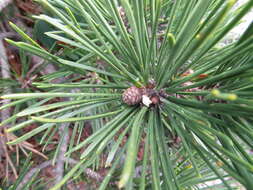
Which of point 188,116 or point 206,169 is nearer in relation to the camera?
point 188,116

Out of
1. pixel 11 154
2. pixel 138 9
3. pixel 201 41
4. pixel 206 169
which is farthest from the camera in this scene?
pixel 11 154

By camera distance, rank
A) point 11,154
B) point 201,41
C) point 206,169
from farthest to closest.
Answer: point 11,154, point 206,169, point 201,41

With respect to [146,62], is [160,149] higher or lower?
lower

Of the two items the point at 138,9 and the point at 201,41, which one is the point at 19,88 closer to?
the point at 138,9

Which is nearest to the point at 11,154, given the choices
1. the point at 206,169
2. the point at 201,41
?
the point at 206,169

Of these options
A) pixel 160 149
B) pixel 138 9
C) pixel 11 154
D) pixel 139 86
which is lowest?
pixel 11 154

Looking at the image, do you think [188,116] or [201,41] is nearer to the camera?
[201,41]

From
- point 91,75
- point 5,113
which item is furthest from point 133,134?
point 5,113

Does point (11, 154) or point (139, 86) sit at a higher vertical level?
point (139, 86)

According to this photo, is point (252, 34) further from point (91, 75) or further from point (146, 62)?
point (91, 75)
